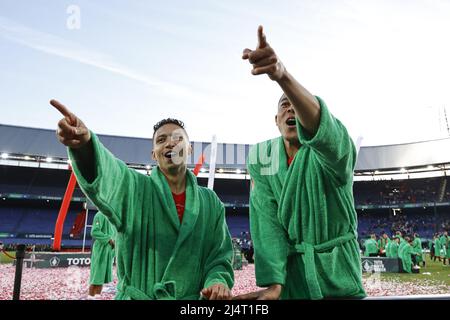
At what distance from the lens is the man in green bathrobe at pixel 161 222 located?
46.9 inches

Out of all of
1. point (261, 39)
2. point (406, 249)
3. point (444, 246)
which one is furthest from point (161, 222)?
point (444, 246)

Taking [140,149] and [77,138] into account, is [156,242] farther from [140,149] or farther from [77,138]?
[140,149]

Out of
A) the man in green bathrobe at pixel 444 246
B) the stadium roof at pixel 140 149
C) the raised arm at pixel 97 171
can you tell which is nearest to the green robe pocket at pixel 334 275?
the raised arm at pixel 97 171

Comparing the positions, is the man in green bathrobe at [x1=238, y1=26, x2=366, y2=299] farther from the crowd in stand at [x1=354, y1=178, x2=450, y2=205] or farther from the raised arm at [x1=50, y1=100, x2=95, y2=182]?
the crowd in stand at [x1=354, y1=178, x2=450, y2=205]

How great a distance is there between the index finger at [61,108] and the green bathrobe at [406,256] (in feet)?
36.0

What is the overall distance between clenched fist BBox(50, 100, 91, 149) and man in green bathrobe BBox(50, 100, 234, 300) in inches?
0.5

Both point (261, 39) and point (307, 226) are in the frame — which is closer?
point (261, 39)

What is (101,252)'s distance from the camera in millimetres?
4977

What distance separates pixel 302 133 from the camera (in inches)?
42.4

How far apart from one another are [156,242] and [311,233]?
57 centimetres

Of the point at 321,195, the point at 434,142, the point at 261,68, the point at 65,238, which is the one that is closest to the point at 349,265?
the point at 321,195

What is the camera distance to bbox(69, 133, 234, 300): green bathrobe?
1.29 meters
